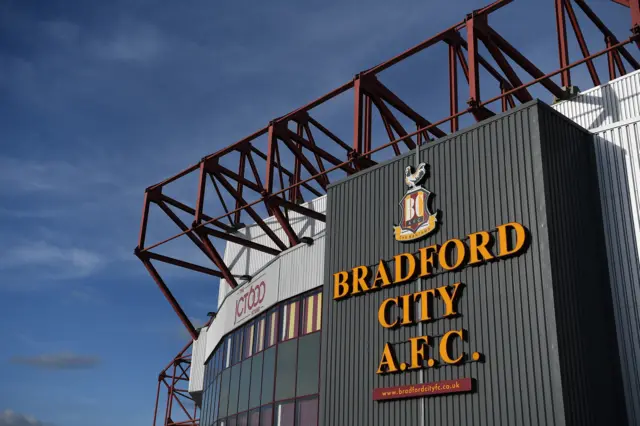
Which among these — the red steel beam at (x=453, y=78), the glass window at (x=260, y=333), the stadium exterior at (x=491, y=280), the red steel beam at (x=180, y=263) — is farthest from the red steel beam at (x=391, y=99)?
the red steel beam at (x=180, y=263)

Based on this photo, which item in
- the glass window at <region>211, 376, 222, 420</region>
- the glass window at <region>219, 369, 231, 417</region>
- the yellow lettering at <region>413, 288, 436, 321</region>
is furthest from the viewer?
the glass window at <region>211, 376, 222, 420</region>

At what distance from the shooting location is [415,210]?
24.2 metres

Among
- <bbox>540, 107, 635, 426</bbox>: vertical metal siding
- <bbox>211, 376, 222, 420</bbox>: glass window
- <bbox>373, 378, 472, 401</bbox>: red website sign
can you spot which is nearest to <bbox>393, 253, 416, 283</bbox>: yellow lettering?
<bbox>373, 378, 472, 401</bbox>: red website sign

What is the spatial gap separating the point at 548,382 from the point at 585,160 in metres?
7.92

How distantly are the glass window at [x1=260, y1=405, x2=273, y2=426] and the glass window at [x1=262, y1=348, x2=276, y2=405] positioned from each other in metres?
0.29

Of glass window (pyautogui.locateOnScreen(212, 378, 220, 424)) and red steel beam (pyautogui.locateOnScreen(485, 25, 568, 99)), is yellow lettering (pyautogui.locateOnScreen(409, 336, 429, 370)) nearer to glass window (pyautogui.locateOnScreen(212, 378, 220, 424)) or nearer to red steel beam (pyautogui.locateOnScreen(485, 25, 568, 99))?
red steel beam (pyautogui.locateOnScreen(485, 25, 568, 99))

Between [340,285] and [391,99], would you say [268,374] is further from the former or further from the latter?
[391,99]

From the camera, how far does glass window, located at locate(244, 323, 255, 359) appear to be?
33969mm

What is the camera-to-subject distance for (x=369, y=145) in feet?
115

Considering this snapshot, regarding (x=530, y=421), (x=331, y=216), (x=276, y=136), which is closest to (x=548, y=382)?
(x=530, y=421)

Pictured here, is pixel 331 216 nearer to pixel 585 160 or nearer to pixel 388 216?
pixel 388 216

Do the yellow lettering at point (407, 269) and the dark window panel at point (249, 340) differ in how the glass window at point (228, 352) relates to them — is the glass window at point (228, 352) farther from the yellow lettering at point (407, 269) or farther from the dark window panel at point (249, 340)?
the yellow lettering at point (407, 269)

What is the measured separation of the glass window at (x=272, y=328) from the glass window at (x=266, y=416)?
2.67 metres

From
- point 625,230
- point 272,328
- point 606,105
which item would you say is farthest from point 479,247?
point 272,328
